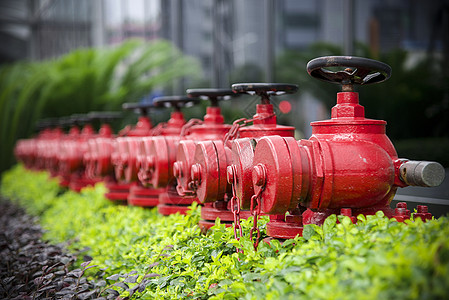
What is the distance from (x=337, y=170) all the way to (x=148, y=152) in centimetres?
171

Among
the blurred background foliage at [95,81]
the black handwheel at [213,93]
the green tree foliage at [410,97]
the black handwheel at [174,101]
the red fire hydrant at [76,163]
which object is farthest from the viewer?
the blurred background foliage at [95,81]

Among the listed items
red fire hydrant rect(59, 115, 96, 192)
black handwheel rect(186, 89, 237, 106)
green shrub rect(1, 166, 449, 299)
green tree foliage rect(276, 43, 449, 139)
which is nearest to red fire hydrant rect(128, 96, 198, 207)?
green shrub rect(1, 166, 449, 299)

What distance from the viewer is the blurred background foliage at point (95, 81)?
27.6 feet

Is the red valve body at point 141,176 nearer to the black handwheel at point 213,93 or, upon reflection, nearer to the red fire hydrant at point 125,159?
the red fire hydrant at point 125,159

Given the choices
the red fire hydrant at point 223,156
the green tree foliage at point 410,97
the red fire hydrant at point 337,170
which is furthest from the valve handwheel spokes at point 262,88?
the green tree foliage at point 410,97

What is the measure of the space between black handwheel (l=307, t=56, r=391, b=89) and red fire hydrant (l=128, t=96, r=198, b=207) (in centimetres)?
Result: 138

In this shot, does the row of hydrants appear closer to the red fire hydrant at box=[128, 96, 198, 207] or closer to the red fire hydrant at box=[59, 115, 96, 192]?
the red fire hydrant at box=[128, 96, 198, 207]

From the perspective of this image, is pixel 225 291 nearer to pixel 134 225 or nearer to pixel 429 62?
pixel 134 225

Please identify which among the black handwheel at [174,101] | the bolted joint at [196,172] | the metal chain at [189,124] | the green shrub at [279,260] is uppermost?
the black handwheel at [174,101]

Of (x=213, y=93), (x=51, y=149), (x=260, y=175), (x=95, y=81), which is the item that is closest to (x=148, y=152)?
(x=213, y=93)

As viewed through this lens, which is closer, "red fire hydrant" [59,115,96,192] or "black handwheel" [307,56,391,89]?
"black handwheel" [307,56,391,89]

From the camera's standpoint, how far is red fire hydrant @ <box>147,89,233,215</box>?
3.17 m

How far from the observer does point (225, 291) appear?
6.39ft

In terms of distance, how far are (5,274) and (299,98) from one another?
3418mm
